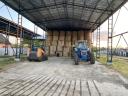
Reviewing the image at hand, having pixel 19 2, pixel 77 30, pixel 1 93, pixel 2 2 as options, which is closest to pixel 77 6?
pixel 19 2

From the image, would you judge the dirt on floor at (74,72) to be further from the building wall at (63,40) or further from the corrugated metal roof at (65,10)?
the building wall at (63,40)

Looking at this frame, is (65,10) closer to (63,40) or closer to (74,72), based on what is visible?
(63,40)

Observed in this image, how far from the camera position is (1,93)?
760cm

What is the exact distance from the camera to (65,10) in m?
27.6

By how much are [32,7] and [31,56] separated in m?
5.74

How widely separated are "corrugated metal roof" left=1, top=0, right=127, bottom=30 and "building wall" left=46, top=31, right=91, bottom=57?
301 centimetres

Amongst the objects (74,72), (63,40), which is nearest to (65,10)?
(63,40)

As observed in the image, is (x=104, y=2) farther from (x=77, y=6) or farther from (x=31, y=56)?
(x=31, y=56)

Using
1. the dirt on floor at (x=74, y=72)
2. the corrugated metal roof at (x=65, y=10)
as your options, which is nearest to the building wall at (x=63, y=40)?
the corrugated metal roof at (x=65, y=10)

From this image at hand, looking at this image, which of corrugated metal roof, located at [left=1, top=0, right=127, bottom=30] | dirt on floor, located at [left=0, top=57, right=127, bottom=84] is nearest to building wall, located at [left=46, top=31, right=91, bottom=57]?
corrugated metal roof, located at [left=1, top=0, right=127, bottom=30]

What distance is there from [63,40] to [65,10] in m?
10.6

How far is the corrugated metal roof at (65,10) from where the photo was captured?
74.6 feet

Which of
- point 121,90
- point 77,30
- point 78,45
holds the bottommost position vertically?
point 121,90

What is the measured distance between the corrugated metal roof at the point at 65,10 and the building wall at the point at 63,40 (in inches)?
119
